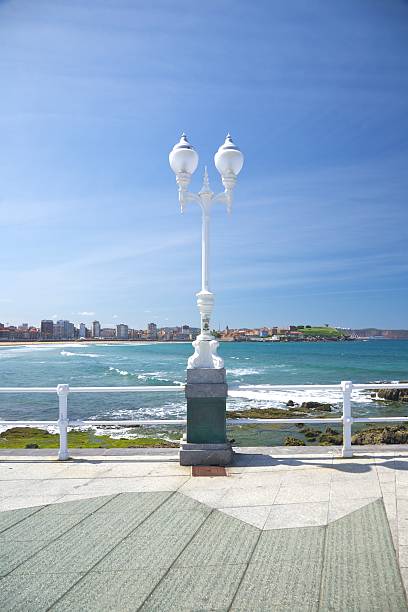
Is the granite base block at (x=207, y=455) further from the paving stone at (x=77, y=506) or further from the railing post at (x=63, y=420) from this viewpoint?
the railing post at (x=63, y=420)

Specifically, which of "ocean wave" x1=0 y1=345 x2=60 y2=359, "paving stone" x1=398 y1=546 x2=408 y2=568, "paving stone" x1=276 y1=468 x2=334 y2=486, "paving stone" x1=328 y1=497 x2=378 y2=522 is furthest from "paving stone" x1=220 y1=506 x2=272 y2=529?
"ocean wave" x1=0 y1=345 x2=60 y2=359

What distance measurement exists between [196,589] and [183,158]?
5.60m

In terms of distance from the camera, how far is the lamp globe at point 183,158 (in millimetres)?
7512

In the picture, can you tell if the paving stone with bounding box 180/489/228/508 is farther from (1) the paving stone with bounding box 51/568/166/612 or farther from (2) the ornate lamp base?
(2) the ornate lamp base

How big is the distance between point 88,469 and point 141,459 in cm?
79

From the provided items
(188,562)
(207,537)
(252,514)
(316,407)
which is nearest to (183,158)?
(252,514)

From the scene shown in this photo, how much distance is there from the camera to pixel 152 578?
3.72 m

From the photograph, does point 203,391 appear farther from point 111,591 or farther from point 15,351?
point 15,351

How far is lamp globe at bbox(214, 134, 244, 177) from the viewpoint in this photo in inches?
302

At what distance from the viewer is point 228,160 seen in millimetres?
7688

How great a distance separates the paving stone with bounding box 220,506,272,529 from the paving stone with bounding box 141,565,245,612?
0.96 meters

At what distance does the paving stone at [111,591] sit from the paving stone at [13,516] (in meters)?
1.42

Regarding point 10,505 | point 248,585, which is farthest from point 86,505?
point 248,585

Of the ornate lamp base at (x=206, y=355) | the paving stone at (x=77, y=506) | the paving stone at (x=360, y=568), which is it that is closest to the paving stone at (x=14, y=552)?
the paving stone at (x=77, y=506)
